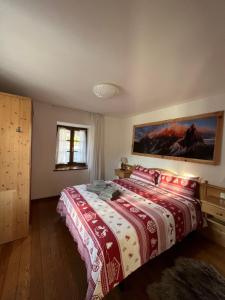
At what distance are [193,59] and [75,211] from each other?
2156 millimetres

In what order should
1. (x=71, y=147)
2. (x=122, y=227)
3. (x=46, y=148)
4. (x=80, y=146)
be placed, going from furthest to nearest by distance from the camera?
(x=80, y=146), (x=71, y=147), (x=46, y=148), (x=122, y=227)

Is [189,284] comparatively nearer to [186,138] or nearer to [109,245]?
[109,245]

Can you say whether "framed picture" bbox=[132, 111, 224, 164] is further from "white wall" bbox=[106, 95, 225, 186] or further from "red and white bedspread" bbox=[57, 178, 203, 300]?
"red and white bedspread" bbox=[57, 178, 203, 300]

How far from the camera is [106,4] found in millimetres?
923

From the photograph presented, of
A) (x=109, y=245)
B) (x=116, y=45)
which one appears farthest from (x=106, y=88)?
(x=109, y=245)

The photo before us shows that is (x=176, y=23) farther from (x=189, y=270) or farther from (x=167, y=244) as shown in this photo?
(x=189, y=270)

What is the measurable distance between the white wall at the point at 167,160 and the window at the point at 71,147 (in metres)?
0.74

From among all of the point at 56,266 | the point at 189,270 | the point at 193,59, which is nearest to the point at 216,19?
the point at 193,59

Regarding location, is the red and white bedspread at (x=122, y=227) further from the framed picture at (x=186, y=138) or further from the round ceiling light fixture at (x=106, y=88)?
the round ceiling light fixture at (x=106, y=88)

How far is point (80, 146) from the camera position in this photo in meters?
4.02

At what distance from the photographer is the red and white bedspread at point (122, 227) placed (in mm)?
1218

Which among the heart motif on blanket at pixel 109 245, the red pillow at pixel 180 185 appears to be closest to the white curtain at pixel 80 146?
the red pillow at pixel 180 185

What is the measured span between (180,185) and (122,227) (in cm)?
141

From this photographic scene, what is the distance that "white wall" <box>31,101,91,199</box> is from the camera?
3.22 metres
